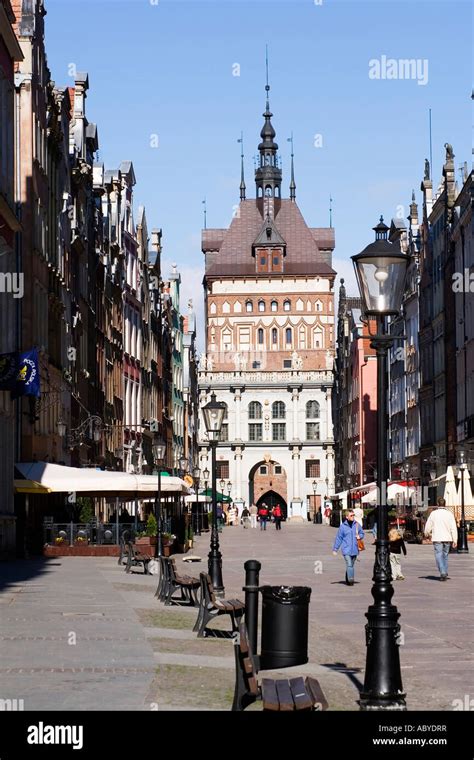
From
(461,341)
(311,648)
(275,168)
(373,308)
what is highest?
(275,168)

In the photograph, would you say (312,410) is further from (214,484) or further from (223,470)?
(214,484)

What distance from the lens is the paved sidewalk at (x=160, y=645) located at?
13930 mm

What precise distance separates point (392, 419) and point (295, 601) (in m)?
96.3

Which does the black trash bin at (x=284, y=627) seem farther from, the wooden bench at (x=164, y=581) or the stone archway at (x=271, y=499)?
the stone archway at (x=271, y=499)

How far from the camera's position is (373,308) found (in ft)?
47.3

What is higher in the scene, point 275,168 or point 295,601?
point 275,168

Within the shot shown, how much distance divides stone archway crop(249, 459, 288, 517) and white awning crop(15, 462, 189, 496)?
11604 centimetres

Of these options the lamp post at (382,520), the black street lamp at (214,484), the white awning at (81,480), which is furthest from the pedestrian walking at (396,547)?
the lamp post at (382,520)

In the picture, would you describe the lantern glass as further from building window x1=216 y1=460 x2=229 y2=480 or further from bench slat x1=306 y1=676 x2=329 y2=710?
building window x1=216 y1=460 x2=229 y2=480

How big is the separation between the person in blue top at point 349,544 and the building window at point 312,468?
12342cm

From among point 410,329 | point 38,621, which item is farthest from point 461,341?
point 38,621

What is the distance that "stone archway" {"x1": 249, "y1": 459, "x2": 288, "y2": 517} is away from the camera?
15850 centimetres

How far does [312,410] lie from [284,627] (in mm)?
142042

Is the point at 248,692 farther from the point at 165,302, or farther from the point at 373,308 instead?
the point at 165,302
